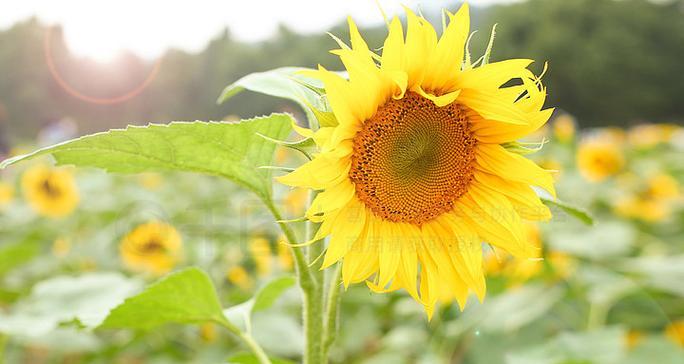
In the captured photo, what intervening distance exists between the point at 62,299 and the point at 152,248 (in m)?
1.26

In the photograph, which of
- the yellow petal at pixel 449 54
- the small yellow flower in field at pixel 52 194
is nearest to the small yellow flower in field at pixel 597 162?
the small yellow flower in field at pixel 52 194

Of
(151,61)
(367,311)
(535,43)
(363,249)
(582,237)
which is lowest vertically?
(535,43)

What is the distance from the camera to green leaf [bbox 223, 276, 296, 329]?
1.03 m

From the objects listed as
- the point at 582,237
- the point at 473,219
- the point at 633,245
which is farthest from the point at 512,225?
the point at 633,245

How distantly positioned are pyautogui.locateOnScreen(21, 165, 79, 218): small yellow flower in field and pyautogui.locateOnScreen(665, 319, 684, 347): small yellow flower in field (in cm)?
266

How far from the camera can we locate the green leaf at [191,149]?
30.2 inches

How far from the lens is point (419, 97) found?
844mm

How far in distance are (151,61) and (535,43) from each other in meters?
14.7

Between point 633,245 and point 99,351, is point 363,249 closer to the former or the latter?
point 99,351

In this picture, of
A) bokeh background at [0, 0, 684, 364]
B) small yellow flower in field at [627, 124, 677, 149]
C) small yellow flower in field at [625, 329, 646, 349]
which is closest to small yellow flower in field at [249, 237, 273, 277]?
bokeh background at [0, 0, 684, 364]

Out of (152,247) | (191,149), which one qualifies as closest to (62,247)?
(152,247)

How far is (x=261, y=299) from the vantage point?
1052 millimetres

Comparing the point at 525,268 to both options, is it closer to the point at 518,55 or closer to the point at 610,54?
the point at 518,55

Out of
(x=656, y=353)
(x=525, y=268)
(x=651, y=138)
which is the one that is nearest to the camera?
(x=656, y=353)
